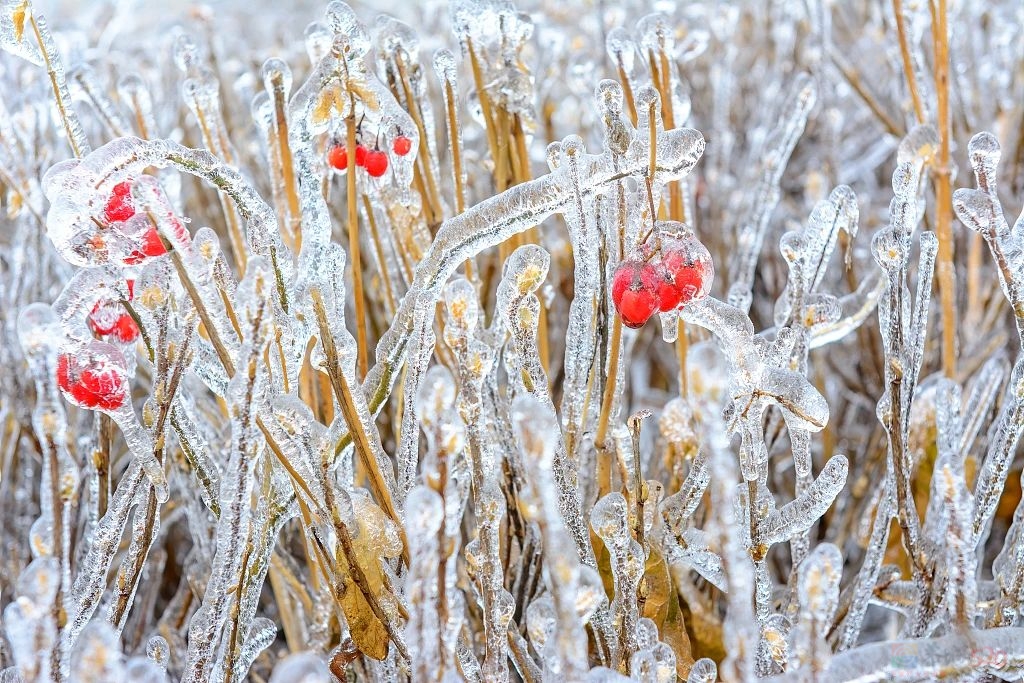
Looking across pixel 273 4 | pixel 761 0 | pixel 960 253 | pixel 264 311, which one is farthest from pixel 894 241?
pixel 273 4

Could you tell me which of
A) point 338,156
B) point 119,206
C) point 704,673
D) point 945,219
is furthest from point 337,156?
point 945,219

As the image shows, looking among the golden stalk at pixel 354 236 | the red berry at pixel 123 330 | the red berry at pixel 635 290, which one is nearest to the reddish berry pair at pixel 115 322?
the red berry at pixel 123 330

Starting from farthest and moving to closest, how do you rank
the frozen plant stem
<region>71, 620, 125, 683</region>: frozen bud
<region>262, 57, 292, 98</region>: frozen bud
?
1. the frozen plant stem
2. <region>262, 57, 292, 98</region>: frozen bud
3. <region>71, 620, 125, 683</region>: frozen bud

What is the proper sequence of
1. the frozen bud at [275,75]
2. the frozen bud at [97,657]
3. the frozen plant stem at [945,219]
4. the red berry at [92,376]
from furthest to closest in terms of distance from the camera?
the frozen plant stem at [945,219] → the frozen bud at [275,75] → the red berry at [92,376] → the frozen bud at [97,657]

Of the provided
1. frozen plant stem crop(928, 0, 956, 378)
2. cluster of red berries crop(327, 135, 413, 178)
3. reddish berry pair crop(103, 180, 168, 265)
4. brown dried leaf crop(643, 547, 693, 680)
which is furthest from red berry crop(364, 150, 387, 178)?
frozen plant stem crop(928, 0, 956, 378)

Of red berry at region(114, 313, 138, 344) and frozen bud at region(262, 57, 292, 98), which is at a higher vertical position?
frozen bud at region(262, 57, 292, 98)

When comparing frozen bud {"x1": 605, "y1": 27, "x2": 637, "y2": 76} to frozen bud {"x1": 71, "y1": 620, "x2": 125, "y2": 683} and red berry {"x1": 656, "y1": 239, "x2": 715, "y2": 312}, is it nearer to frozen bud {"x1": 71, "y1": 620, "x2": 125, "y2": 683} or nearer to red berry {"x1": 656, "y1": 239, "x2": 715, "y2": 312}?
red berry {"x1": 656, "y1": 239, "x2": 715, "y2": 312}

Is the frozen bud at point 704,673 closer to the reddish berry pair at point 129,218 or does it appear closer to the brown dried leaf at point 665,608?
the brown dried leaf at point 665,608

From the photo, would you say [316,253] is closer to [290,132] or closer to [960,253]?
[290,132]
